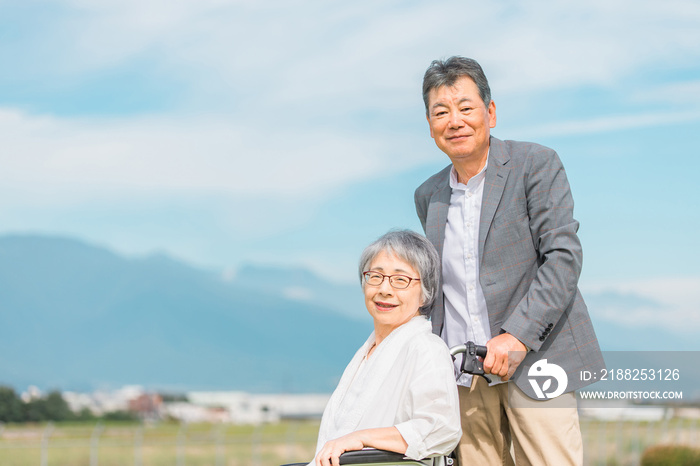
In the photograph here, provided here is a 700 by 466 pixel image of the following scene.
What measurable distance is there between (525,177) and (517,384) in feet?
2.59

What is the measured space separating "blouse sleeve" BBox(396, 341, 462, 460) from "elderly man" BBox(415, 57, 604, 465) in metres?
0.28

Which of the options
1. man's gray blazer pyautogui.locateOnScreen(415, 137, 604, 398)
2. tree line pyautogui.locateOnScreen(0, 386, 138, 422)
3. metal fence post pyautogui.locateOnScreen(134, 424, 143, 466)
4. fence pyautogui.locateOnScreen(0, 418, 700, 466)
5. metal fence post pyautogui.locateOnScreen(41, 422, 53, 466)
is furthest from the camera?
tree line pyautogui.locateOnScreen(0, 386, 138, 422)

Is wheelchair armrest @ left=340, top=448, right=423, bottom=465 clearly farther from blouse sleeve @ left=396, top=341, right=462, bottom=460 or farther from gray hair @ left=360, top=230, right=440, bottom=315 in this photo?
gray hair @ left=360, top=230, right=440, bottom=315

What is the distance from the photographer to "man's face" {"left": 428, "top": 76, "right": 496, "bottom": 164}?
3.13 meters

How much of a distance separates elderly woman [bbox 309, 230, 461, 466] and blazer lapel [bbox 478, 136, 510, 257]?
0.24m

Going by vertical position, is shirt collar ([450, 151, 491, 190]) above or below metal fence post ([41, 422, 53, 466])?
above

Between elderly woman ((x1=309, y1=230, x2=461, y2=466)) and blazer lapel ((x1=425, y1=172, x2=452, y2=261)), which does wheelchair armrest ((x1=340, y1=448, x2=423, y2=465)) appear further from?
blazer lapel ((x1=425, y1=172, x2=452, y2=261))

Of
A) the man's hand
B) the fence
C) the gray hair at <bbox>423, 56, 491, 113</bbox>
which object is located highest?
the gray hair at <bbox>423, 56, 491, 113</bbox>

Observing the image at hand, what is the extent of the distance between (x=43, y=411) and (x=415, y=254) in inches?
2016

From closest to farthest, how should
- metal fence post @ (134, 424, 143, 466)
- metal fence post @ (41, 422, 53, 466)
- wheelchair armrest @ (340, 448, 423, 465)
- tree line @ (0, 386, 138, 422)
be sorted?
wheelchair armrest @ (340, 448, 423, 465), metal fence post @ (41, 422, 53, 466), metal fence post @ (134, 424, 143, 466), tree line @ (0, 386, 138, 422)

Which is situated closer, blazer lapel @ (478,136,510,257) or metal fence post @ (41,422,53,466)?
blazer lapel @ (478,136,510,257)

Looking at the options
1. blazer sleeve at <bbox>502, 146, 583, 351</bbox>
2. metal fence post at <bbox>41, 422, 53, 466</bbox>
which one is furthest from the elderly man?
metal fence post at <bbox>41, 422, 53, 466</bbox>

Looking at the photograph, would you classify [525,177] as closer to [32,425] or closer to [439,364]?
[439,364]

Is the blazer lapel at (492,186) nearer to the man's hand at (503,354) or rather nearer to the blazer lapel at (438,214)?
the blazer lapel at (438,214)
